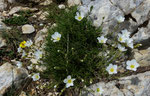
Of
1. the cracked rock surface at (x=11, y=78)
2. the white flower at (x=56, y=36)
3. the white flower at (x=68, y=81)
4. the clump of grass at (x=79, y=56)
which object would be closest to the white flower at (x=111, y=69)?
the clump of grass at (x=79, y=56)

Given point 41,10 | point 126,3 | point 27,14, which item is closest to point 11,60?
point 27,14

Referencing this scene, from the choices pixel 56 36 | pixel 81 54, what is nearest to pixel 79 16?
pixel 56 36

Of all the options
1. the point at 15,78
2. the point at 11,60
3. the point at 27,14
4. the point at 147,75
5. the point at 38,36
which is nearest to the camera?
the point at 147,75

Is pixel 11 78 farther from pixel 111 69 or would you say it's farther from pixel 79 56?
pixel 111 69

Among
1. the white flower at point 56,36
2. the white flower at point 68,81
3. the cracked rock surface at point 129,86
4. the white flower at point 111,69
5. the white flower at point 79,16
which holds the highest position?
the white flower at point 79,16

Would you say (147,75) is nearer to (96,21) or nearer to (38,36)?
(96,21)

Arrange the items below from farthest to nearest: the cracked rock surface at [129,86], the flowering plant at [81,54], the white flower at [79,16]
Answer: the white flower at [79,16] < the flowering plant at [81,54] < the cracked rock surface at [129,86]

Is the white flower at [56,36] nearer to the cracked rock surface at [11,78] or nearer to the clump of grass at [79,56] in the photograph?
the clump of grass at [79,56]

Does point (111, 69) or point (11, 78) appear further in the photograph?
point (11, 78)
